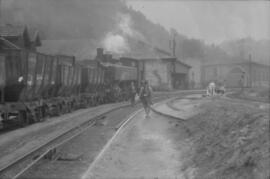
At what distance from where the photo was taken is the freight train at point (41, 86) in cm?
→ 1391

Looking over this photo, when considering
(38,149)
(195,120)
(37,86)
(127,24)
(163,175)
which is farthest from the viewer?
(127,24)

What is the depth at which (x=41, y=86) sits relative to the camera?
55.5 ft

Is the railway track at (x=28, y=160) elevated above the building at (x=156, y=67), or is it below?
below

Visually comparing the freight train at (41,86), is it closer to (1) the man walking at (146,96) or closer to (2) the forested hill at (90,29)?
(1) the man walking at (146,96)

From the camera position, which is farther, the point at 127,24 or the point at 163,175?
the point at 127,24

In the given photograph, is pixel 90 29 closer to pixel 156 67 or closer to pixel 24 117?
pixel 156 67

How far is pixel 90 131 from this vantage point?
534 inches

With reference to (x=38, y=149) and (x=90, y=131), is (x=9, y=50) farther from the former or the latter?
(x=38, y=149)

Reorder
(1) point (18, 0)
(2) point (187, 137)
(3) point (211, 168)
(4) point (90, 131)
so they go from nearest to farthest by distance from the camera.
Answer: (3) point (211, 168) < (2) point (187, 137) < (4) point (90, 131) < (1) point (18, 0)

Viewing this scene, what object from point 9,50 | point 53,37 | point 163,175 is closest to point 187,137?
point 163,175

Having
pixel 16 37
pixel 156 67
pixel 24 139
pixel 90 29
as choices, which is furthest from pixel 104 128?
pixel 90 29

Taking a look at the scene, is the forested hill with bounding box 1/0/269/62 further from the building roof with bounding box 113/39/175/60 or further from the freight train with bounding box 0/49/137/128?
the freight train with bounding box 0/49/137/128

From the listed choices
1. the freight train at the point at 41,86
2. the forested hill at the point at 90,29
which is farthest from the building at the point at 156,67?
the freight train at the point at 41,86

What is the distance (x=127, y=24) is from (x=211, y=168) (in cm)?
5382
